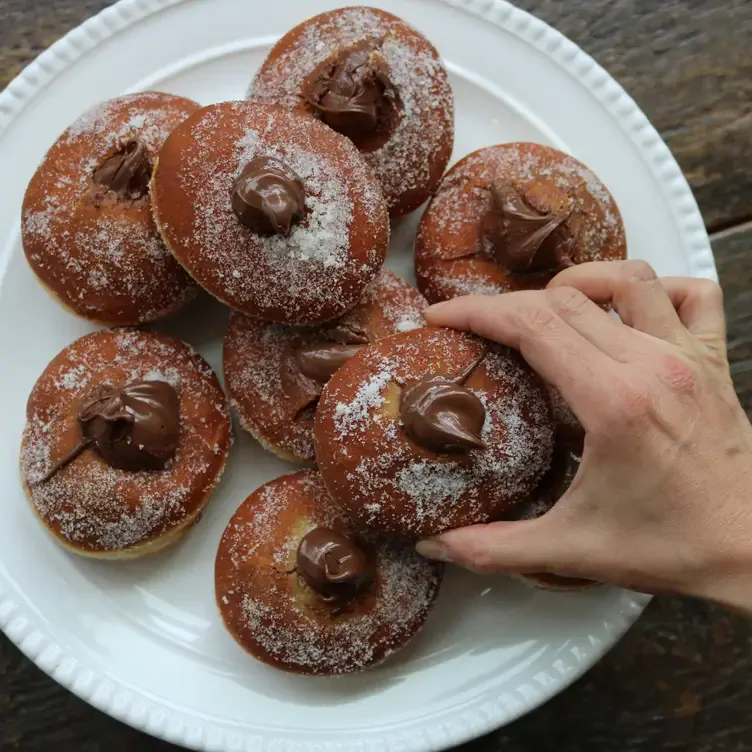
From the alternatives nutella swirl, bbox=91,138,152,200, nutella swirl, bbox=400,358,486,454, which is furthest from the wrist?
nutella swirl, bbox=91,138,152,200

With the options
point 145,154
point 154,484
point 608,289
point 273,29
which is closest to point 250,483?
point 154,484

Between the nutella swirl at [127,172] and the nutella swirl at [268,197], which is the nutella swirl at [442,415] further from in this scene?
the nutella swirl at [127,172]

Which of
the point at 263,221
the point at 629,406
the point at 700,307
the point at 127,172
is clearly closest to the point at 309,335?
the point at 263,221

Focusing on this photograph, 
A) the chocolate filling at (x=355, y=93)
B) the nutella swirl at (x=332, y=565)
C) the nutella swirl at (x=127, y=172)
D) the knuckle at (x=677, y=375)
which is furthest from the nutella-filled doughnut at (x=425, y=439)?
the nutella swirl at (x=127, y=172)

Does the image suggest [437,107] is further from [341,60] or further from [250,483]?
[250,483]

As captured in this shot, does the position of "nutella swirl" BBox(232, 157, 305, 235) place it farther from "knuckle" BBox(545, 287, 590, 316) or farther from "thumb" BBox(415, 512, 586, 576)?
"thumb" BBox(415, 512, 586, 576)

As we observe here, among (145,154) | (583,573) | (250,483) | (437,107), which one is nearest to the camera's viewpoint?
(583,573)
